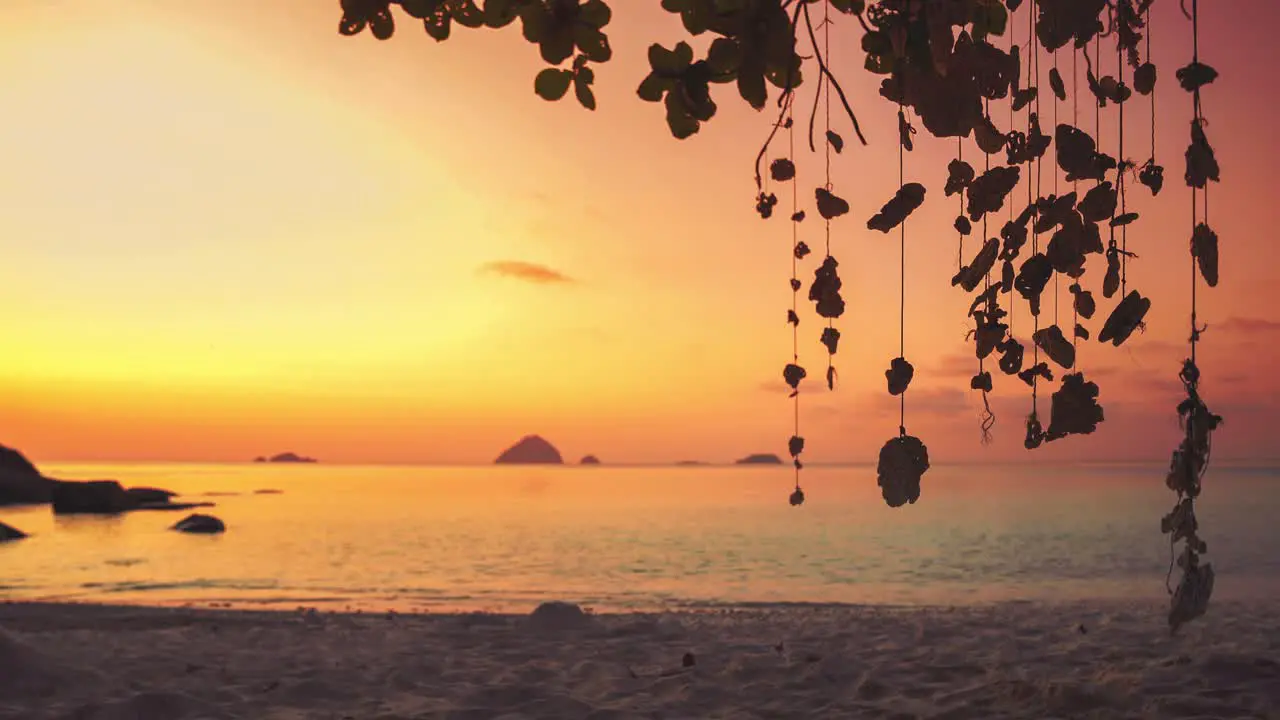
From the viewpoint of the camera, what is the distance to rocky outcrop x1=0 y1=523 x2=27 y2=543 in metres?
24.1

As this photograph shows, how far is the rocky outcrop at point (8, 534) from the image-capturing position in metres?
24.1

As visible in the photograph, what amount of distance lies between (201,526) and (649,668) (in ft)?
85.6

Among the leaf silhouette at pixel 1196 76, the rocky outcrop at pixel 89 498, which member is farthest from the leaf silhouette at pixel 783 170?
the rocky outcrop at pixel 89 498

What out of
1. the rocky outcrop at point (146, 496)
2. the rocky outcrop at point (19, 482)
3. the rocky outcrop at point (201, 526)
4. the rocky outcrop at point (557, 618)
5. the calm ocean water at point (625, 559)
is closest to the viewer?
the rocky outcrop at point (557, 618)

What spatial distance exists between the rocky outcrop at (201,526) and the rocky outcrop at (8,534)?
448cm

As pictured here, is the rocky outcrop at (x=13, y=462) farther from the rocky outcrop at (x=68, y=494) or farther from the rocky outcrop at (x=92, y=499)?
the rocky outcrop at (x=92, y=499)

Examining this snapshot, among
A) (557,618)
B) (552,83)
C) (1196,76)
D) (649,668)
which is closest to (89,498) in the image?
(557,618)

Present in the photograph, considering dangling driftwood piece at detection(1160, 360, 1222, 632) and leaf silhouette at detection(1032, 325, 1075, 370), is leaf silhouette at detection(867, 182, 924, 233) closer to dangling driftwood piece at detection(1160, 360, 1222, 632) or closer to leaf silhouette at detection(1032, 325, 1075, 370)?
leaf silhouette at detection(1032, 325, 1075, 370)

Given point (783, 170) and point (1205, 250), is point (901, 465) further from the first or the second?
point (783, 170)

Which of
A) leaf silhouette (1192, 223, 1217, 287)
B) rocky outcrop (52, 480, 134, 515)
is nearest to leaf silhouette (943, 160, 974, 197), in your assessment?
leaf silhouette (1192, 223, 1217, 287)

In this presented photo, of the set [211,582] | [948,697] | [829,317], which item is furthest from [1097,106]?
[211,582]

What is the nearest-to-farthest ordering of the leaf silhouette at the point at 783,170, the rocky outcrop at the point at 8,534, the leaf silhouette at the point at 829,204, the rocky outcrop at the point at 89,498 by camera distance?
the leaf silhouette at the point at 829,204, the leaf silhouette at the point at 783,170, the rocky outcrop at the point at 8,534, the rocky outcrop at the point at 89,498

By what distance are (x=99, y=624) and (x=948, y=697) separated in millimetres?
9548

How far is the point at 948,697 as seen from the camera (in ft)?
19.2
